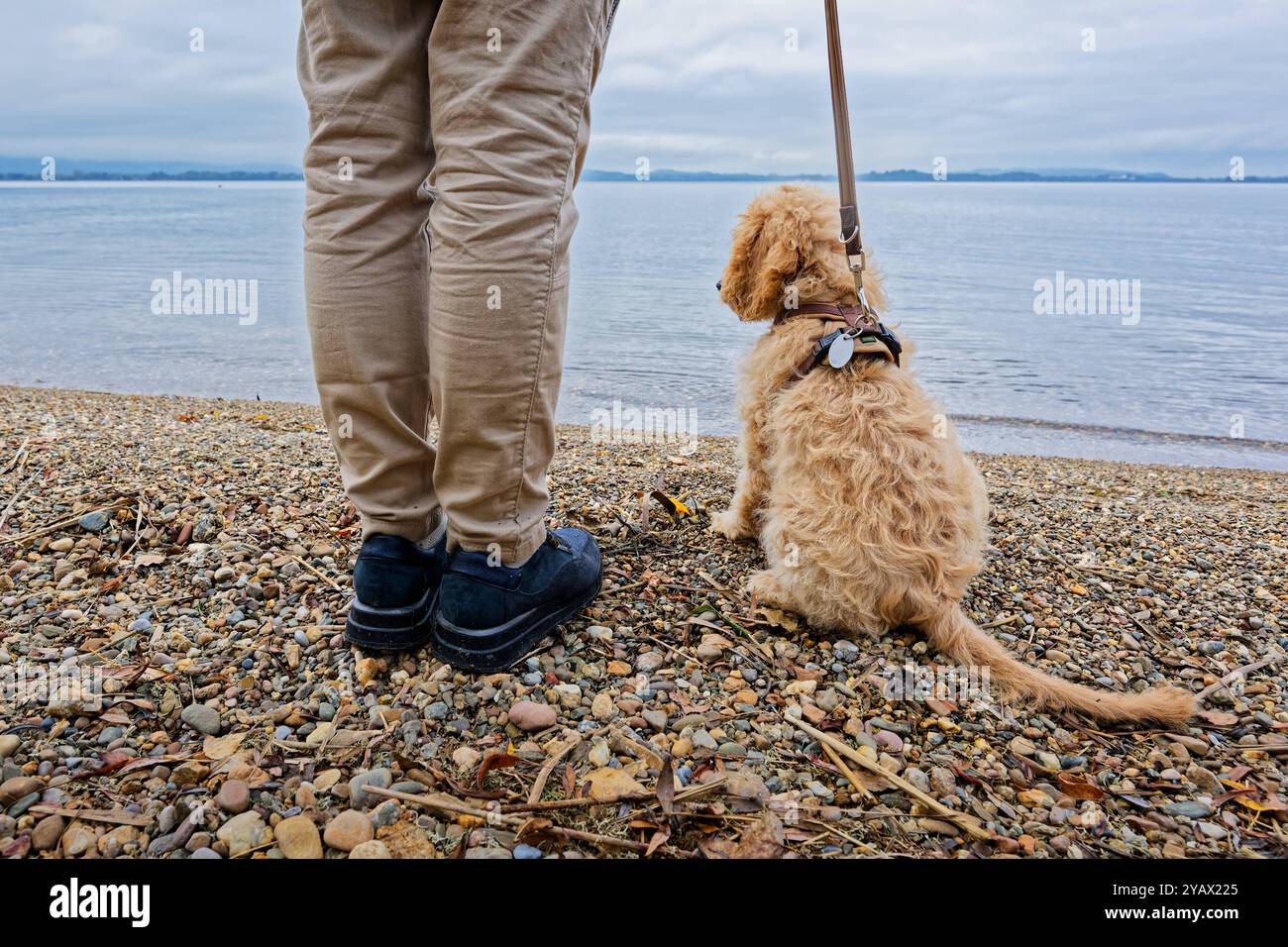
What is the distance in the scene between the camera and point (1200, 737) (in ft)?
7.62

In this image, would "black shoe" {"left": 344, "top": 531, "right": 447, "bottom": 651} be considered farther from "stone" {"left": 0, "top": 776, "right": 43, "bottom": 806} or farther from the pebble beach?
"stone" {"left": 0, "top": 776, "right": 43, "bottom": 806}

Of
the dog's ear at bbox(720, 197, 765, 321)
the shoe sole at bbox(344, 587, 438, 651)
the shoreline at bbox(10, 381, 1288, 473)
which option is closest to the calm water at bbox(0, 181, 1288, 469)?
the shoreline at bbox(10, 381, 1288, 473)

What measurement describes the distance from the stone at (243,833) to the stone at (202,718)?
410 millimetres

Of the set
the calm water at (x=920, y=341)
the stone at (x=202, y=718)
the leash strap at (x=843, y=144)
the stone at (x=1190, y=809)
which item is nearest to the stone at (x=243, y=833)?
the stone at (x=202, y=718)

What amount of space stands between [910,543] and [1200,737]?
100cm

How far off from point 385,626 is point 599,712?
716 millimetres

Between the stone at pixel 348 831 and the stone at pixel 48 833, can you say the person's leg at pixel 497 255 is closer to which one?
the stone at pixel 348 831

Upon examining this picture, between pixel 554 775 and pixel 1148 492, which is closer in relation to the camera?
pixel 554 775

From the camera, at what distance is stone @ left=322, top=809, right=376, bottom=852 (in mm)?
1736

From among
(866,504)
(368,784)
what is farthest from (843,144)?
(368,784)

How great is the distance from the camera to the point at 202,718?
2137 mm

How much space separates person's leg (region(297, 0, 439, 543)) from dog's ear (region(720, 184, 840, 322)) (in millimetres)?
1664
